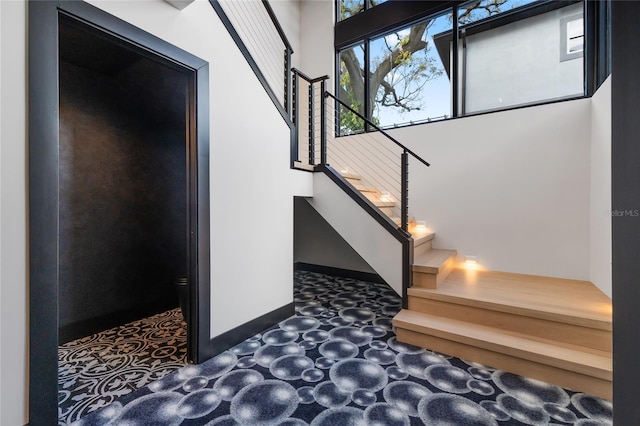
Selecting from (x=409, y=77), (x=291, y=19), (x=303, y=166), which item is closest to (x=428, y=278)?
(x=303, y=166)

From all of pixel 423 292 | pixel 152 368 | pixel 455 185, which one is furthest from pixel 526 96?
pixel 152 368

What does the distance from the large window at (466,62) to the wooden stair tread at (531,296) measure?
6.04 feet

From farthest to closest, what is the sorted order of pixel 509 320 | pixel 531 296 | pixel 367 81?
pixel 367 81 → pixel 531 296 → pixel 509 320

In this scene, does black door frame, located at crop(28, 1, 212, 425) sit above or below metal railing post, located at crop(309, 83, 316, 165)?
below

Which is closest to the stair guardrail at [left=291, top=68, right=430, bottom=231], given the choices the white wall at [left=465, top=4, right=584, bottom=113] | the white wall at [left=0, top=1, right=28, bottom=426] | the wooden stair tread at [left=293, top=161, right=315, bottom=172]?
the wooden stair tread at [left=293, top=161, right=315, bottom=172]

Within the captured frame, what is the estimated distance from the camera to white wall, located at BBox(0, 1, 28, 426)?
1.10m

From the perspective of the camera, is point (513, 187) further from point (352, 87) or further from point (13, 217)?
point (13, 217)

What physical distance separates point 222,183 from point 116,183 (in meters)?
1.17

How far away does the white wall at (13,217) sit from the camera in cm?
110

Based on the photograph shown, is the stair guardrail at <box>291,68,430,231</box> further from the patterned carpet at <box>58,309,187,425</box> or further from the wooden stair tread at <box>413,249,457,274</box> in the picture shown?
the patterned carpet at <box>58,309,187,425</box>

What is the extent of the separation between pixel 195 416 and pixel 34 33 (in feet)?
6.28

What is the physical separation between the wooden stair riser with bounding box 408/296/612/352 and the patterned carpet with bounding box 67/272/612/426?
0.33 m

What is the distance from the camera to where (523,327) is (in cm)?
190

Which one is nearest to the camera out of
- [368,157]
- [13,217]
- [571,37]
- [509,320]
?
[13,217]
